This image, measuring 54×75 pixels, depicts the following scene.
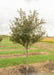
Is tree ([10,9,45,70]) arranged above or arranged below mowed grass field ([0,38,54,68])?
above

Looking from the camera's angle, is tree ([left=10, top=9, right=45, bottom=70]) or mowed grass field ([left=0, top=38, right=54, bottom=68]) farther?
mowed grass field ([left=0, top=38, right=54, bottom=68])

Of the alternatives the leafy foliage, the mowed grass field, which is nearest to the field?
the mowed grass field

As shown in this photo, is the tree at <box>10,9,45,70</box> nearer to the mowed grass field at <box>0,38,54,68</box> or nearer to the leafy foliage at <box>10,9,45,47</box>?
the leafy foliage at <box>10,9,45,47</box>

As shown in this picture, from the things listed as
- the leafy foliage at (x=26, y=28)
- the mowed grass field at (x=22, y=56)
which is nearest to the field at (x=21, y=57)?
the mowed grass field at (x=22, y=56)

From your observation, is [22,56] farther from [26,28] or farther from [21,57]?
[26,28]

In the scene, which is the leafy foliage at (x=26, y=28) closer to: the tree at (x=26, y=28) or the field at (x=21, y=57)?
the tree at (x=26, y=28)

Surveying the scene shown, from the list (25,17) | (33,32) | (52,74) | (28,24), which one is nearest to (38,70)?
(52,74)

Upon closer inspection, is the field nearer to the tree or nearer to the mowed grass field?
the mowed grass field

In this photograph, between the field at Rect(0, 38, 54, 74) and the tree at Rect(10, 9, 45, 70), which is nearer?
the tree at Rect(10, 9, 45, 70)

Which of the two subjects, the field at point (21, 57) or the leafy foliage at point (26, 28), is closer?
the leafy foliage at point (26, 28)

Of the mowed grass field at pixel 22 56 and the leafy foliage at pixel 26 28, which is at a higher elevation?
the leafy foliage at pixel 26 28

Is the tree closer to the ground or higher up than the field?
higher up

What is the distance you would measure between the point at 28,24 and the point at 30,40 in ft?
4.70

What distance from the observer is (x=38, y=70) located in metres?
8.12
